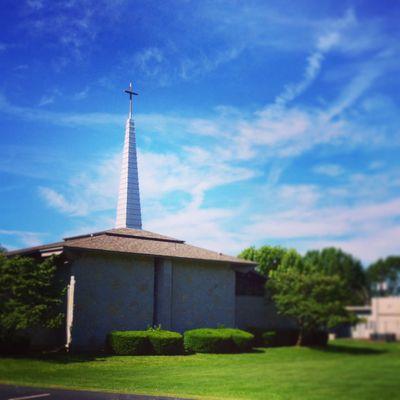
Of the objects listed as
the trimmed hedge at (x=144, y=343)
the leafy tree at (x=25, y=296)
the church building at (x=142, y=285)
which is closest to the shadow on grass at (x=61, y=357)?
Answer: the trimmed hedge at (x=144, y=343)

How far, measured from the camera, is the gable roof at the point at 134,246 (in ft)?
98.4

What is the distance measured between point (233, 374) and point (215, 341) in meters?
10.0

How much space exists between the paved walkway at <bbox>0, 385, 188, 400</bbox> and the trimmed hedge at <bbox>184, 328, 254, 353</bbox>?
1341cm

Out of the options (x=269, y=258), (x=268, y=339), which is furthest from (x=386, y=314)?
(x=269, y=258)

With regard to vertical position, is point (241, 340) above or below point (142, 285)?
below

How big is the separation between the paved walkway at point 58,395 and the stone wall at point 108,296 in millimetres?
11574

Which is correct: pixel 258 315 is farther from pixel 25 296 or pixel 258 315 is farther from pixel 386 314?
pixel 386 314

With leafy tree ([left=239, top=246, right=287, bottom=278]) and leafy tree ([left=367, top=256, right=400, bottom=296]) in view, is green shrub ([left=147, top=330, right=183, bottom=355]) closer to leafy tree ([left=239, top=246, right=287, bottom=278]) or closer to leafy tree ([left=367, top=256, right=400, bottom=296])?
leafy tree ([left=239, top=246, right=287, bottom=278])

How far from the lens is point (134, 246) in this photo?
32.5m

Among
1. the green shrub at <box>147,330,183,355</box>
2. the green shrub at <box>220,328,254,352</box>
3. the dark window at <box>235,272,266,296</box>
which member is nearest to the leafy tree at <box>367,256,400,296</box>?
the green shrub at <box>147,330,183,355</box>

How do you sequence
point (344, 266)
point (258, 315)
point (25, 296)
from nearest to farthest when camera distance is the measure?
point (344, 266) → point (25, 296) → point (258, 315)

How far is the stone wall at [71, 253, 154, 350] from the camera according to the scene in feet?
96.4

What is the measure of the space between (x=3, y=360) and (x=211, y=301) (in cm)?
1468

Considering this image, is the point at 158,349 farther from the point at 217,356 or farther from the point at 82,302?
the point at 82,302
